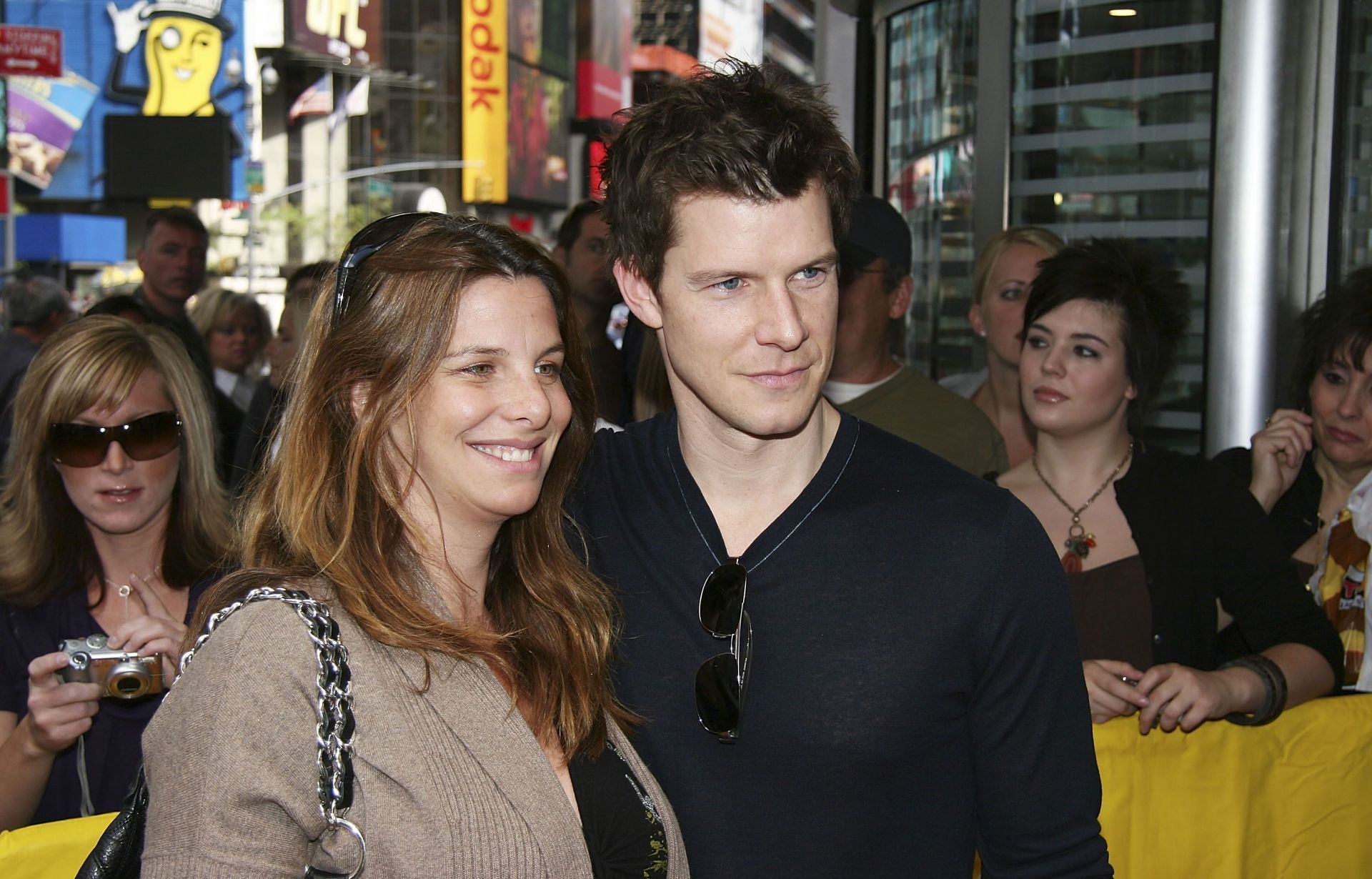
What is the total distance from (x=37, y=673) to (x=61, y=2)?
42363 mm

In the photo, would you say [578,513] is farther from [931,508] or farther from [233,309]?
[233,309]

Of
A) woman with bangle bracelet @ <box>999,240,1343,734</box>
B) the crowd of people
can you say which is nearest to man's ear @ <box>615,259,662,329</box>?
the crowd of people

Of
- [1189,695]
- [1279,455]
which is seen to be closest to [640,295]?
[1189,695]

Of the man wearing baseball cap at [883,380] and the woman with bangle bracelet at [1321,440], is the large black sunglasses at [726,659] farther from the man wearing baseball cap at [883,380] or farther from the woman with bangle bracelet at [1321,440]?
the man wearing baseball cap at [883,380]

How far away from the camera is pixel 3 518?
10.2 ft

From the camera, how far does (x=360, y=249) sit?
210 centimetres

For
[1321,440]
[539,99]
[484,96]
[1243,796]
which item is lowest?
[1243,796]

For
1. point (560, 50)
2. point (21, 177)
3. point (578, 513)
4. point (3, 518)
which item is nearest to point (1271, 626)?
point (578, 513)

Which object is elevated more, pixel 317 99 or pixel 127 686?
pixel 317 99

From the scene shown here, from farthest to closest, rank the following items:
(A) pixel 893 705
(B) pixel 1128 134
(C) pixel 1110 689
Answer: (B) pixel 1128 134
(C) pixel 1110 689
(A) pixel 893 705

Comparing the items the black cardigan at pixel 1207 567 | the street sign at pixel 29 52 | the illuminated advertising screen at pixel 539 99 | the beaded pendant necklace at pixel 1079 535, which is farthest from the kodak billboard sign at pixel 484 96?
the black cardigan at pixel 1207 567

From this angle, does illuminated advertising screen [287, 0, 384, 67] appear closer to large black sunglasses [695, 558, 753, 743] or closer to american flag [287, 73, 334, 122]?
american flag [287, 73, 334, 122]

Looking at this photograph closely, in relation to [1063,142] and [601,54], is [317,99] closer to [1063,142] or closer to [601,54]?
[601,54]

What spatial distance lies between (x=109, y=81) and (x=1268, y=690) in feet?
141
